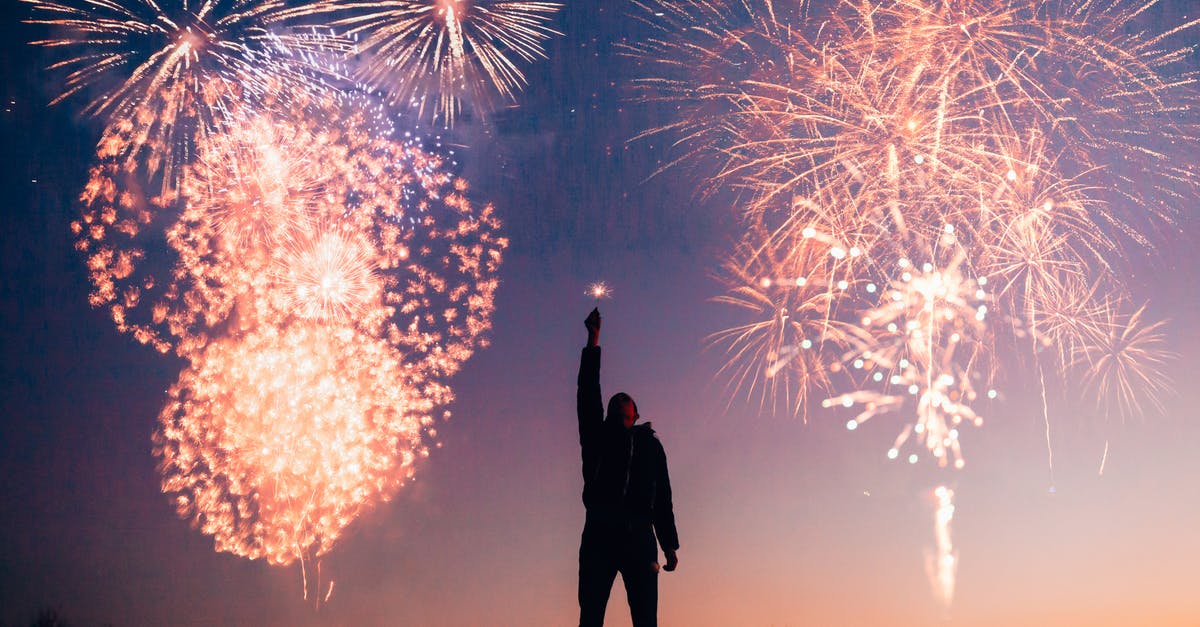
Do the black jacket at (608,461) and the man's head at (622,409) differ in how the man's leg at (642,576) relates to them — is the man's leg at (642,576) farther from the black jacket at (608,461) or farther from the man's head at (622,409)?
the man's head at (622,409)

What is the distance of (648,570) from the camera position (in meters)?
4.70

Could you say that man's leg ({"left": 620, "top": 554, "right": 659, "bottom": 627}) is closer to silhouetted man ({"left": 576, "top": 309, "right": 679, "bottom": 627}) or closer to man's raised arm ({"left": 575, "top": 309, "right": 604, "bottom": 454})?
silhouetted man ({"left": 576, "top": 309, "right": 679, "bottom": 627})

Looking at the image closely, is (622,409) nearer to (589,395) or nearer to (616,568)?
(589,395)

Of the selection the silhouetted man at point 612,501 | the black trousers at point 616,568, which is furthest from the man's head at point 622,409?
the black trousers at point 616,568

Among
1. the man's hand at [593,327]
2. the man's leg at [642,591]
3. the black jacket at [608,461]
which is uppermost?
the man's hand at [593,327]

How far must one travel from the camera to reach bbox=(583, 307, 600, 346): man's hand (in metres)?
4.62

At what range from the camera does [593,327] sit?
183 inches

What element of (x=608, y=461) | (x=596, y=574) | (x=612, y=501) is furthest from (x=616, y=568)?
(x=608, y=461)

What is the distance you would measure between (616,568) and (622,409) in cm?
82

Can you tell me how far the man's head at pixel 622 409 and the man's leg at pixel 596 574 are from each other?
1.95ft

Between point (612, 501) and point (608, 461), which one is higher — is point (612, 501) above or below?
below

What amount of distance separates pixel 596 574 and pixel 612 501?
38cm

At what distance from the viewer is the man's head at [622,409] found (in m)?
4.71

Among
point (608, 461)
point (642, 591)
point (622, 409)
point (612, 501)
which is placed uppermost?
point (622, 409)
